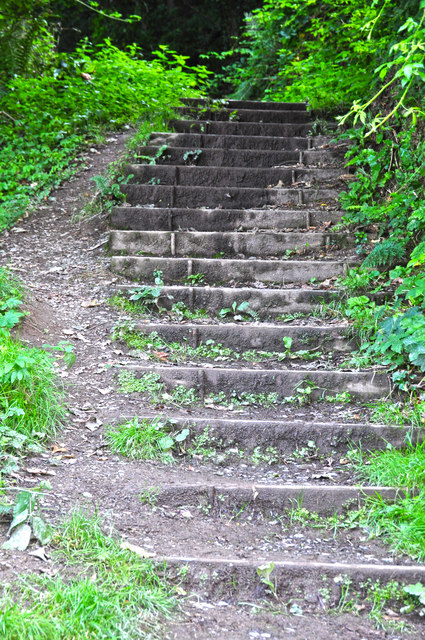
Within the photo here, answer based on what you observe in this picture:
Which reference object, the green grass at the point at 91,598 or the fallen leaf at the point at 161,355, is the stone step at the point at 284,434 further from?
the green grass at the point at 91,598

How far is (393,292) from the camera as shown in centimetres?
450

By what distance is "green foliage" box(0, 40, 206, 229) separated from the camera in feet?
22.3

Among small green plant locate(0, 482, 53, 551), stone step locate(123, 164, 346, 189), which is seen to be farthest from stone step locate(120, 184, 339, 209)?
small green plant locate(0, 482, 53, 551)

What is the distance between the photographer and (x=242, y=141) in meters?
6.68

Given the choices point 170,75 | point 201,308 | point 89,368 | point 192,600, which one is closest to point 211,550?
point 192,600

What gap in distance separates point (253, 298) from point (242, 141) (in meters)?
2.81

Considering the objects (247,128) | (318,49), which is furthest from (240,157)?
(318,49)

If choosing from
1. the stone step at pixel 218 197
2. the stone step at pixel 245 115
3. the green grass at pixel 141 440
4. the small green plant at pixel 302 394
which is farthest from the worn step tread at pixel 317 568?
the stone step at pixel 245 115

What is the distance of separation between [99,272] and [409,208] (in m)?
2.82

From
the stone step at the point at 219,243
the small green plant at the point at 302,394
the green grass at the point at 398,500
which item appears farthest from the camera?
the stone step at the point at 219,243

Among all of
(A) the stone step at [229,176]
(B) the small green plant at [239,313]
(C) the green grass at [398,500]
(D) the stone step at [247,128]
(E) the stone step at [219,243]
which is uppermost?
(D) the stone step at [247,128]

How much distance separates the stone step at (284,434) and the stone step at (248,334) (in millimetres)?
932

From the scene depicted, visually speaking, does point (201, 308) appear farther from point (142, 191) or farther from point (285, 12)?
point (285, 12)

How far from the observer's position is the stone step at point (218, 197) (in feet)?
18.9
